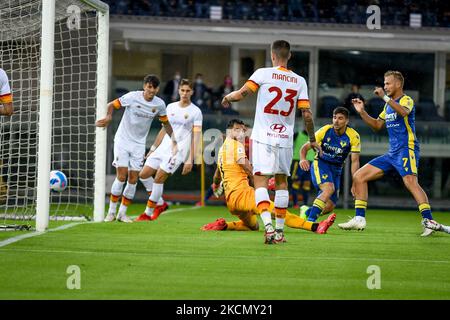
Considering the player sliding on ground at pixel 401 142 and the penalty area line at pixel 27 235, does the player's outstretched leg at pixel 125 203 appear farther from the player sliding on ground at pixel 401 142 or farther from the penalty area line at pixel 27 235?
the player sliding on ground at pixel 401 142

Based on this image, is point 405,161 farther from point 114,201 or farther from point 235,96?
point 114,201

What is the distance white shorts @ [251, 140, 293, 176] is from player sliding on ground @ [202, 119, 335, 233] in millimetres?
1731

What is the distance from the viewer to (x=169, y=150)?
15109mm

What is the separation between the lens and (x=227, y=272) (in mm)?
7852

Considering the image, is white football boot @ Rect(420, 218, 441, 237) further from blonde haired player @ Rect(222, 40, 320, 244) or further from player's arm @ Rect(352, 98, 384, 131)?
blonde haired player @ Rect(222, 40, 320, 244)

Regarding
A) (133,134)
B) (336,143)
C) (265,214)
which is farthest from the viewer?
(133,134)

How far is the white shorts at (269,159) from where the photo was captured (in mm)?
10438

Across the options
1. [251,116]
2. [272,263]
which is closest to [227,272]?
[272,263]

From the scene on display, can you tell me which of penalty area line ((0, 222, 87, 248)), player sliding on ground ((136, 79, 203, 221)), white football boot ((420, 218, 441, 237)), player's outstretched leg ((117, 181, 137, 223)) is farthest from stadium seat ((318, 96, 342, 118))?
penalty area line ((0, 222, 87, 248))

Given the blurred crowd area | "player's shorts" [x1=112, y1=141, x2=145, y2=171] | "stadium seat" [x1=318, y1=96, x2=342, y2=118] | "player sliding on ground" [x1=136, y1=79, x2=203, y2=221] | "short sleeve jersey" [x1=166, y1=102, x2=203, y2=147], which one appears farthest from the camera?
the blurred crowd area

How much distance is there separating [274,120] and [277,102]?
0.21m

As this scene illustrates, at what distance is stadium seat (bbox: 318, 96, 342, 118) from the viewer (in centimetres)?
2662

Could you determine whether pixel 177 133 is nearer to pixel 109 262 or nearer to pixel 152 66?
pixel 109 262

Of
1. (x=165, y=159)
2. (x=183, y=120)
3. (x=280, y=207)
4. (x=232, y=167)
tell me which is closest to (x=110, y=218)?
(x=165, y=159)
